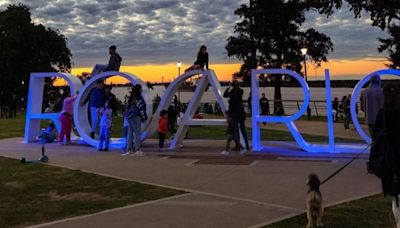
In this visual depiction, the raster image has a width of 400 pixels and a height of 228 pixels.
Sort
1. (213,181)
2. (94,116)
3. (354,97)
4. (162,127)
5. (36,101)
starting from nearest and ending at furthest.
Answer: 1. (213,181)
2. (354,97)
3. (162,127)
4. (94,116)
5. (36,101)

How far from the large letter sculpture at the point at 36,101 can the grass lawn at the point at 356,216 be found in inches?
446

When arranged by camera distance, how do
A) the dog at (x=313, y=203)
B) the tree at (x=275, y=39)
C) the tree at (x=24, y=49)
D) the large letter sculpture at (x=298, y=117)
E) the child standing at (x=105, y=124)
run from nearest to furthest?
the dog at (x=313, y=203) < the large letter sculpture at (x=298, y=117) < the child standing at (x=105, y=124) < the tree at (x=275, y=39) < the tree at (x=24, y=49)

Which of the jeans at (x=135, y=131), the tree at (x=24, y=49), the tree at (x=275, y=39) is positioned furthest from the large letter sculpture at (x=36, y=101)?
the tree at (x=24, y=49)

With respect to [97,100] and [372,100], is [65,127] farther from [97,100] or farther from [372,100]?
[372,100]

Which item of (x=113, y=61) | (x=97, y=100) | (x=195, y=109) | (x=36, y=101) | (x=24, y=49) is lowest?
(x=195, y=109)

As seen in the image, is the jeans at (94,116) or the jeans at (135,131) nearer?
the jeans at (135,131)

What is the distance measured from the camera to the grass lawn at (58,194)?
23.1 ft

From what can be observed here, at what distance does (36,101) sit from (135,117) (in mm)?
5680

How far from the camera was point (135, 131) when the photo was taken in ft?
43.5

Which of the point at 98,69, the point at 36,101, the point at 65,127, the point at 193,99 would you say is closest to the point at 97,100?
the point at 98,69

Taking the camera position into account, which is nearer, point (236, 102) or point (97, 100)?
point (236, 102)

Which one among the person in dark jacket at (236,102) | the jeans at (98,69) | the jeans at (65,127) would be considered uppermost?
the jeans at (98,69)

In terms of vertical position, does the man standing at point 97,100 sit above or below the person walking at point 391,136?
above

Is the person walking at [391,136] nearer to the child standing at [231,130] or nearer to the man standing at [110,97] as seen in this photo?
the child standing at [231,130]
